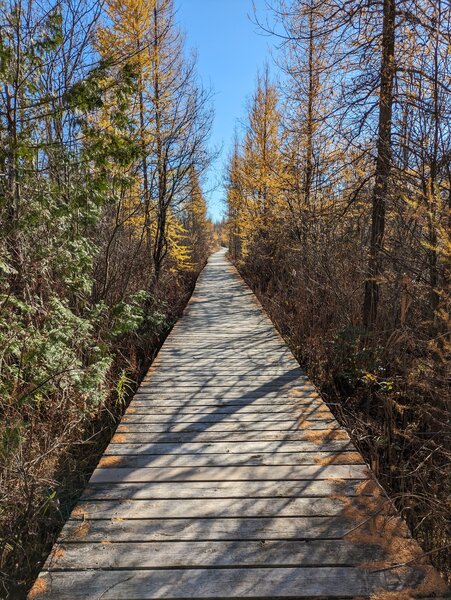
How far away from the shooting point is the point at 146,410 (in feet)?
12.8

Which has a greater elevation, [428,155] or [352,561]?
[428,155]

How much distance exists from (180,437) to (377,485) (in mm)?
1490

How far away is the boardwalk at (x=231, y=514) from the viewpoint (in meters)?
1.90

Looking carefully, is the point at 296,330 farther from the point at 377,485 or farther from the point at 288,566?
the point at 288,566

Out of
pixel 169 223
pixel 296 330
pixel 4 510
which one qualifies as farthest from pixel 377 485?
pixel 169 223

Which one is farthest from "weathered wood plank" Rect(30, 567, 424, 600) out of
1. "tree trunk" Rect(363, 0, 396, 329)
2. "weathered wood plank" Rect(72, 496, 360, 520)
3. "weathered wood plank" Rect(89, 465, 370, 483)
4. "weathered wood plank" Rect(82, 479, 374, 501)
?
"tree trunk" Rect(363, 0, 396, 329)

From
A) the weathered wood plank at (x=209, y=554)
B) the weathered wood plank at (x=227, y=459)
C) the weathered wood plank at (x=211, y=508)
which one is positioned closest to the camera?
the weathered wood plank at (x=209, y=554)

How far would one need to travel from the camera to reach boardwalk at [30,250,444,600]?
6.23 feet

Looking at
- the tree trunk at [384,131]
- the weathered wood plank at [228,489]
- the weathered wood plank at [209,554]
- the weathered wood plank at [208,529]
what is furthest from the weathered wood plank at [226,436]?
the tree trunk at [384,131]

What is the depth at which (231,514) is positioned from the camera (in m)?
2.38

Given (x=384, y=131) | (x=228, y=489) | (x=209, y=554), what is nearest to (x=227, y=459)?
(x=228, y=489)

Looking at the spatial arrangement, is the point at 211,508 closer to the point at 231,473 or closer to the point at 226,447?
the point at 231,473

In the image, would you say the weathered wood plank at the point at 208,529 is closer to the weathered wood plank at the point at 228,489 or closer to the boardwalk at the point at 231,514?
the boardwalk at the point at 231,514

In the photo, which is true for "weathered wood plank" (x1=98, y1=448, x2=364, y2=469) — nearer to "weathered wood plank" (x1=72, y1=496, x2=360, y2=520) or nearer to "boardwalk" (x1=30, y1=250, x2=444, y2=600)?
"boardwalk" (x1=30, y1=250, x2=444, y2=600)
